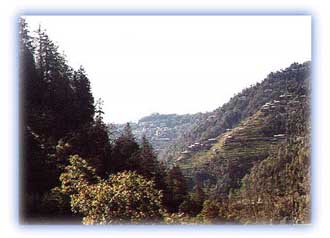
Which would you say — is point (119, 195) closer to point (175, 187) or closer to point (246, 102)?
point (175, 187)

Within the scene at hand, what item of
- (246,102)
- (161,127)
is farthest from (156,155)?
(246,102)

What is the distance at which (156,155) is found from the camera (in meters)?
2.22

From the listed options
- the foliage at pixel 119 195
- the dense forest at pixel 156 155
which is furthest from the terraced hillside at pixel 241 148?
the foliage at pixel 119 195

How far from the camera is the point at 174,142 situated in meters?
2.23

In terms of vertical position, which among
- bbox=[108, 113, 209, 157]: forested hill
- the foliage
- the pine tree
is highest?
bbox=[108, 113, 209, 157]: forested hill

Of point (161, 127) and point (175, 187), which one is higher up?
point (161, 127)

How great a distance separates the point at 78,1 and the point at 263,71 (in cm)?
81

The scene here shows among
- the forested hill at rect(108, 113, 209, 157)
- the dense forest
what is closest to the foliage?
the dense forest

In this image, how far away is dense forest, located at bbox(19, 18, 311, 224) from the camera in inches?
86.6

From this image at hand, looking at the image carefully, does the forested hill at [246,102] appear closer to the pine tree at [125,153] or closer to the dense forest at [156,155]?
the dense forest at [156,155]

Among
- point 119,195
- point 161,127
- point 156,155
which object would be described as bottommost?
point 119,195

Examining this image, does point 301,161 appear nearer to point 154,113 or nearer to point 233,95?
point 233,95

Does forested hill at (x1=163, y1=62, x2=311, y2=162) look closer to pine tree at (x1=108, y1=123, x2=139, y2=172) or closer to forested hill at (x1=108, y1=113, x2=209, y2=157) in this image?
forested hill at (x1=108, y1=113, x2=209, y2=157)

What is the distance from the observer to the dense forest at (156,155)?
220 centimetres
